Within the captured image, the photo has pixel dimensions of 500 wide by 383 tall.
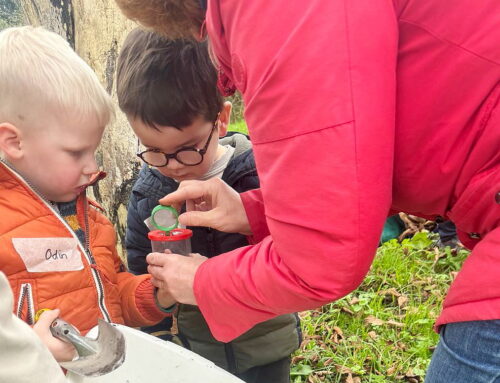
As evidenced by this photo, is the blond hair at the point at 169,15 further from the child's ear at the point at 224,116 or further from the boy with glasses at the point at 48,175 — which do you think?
the child's ear at the point at 224,116

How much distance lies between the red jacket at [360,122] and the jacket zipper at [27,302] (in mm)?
747

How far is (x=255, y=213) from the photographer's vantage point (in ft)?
5.65

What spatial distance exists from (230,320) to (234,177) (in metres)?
0.74

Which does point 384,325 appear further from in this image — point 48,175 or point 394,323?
point 48,175

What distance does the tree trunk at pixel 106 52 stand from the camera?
2404mm

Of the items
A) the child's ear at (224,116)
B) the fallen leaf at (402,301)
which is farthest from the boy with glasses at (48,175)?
the fallen leaf at (402,301)

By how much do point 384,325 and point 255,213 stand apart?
4.81 ft

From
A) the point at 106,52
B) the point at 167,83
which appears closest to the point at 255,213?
the point at 167,83

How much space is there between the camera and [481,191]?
104 cm

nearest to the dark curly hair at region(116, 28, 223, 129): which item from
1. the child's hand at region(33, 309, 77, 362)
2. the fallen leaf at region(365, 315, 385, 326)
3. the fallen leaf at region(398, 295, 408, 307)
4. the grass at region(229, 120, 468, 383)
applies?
the child's hand at region(33, 309, 77, 362)

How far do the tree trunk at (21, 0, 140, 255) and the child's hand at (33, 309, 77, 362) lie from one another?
3.79 feet

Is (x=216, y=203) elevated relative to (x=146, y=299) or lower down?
elevated

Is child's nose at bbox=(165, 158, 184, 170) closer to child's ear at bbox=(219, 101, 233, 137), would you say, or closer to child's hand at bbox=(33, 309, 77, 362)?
child's ear at bbox=(219, 101, 233, 137)

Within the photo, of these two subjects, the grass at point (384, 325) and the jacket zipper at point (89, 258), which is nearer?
the jacket zipper at point (89, 258)
